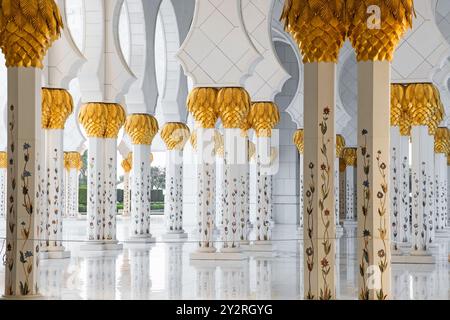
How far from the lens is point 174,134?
13.5 metres

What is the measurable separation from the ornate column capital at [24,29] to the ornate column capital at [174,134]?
791 centimetres

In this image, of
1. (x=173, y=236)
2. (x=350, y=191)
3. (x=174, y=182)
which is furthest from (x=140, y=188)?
(x=350, y=191)

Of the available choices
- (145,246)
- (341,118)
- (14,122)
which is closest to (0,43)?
(14,122)

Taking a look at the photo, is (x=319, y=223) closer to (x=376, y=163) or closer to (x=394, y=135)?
(x=376, y=163)

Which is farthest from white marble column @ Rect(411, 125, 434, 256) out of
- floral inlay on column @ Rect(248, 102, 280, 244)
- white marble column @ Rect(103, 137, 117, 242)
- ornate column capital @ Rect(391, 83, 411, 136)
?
white marble column @ Rect(103, 137, 117, 242)

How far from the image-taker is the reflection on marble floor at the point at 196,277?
616cm

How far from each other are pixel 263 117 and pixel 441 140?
16.4 feet

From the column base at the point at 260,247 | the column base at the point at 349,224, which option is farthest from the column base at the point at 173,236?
the column base at the point at 349,224

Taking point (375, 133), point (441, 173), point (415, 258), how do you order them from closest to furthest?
point (375, 133) < point (415, 258) < point (441, 173)

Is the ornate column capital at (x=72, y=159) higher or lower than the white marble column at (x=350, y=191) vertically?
higher

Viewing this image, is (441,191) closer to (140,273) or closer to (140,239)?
(140,239)

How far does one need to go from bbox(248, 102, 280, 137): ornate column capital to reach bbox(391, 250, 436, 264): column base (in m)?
2.97

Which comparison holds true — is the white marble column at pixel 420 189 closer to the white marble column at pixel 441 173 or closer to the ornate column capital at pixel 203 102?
the ornate column capital at pixel 203 102

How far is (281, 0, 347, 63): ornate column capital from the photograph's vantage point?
16.4 feet
